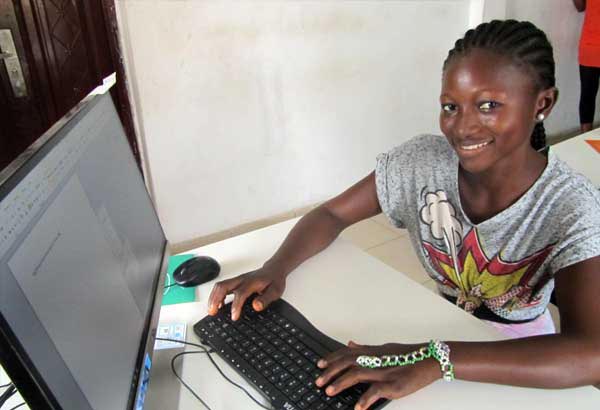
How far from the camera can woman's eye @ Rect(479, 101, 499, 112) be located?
92cm

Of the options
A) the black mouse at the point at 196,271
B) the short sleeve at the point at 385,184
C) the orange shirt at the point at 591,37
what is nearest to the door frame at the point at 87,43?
the black mouse at the point at 196,271

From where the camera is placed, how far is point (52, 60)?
1981mm

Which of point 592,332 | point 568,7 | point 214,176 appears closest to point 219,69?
point 214,176

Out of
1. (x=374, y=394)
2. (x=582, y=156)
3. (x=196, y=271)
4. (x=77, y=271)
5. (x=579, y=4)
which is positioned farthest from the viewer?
(x=579, y=4)

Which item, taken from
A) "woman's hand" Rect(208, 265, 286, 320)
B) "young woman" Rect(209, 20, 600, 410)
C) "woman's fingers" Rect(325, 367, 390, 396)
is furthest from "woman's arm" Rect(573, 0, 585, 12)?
"woman's fingers" Rect(325, 367, 390, 396)

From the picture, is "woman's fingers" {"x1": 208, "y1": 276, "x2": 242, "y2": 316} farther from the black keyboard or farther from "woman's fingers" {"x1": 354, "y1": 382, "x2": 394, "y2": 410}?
"woman's fingers" {"x1": 354, "y1": 382, "x2": 394, "y2": 410}

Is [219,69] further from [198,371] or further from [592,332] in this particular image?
[592,332]

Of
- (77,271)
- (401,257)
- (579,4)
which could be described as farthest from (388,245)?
(579,4)

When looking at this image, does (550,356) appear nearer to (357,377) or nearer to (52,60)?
(357,377)

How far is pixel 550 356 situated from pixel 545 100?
49 cm

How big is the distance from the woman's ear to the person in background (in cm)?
265

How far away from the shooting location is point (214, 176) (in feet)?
7.90

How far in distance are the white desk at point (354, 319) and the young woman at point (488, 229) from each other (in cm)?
3

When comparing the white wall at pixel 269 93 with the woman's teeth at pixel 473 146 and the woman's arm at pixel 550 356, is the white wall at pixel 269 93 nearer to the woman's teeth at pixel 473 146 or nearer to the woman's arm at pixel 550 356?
the woman's teeth at pixel 473 146
